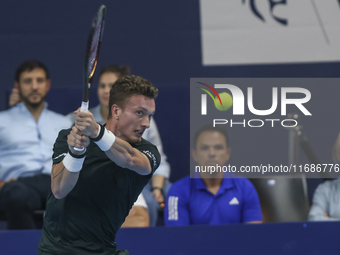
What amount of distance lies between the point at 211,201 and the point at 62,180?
202 centimetres

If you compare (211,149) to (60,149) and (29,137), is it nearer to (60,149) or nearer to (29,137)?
(29,137)

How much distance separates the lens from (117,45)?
4941 millimetres

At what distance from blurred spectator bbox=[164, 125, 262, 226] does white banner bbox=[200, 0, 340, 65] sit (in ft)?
4.36

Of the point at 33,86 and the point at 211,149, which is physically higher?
the point at 33,86

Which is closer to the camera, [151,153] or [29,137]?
[151,153]

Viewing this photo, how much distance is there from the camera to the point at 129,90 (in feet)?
7.66

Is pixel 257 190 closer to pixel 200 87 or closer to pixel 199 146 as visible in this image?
pixel 199 146

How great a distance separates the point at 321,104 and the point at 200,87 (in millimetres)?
1269

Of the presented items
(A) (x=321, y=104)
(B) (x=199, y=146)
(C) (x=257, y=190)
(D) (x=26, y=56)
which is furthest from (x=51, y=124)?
(A) (x=321, y=104)


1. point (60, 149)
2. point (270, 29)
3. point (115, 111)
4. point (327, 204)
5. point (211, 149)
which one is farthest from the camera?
point (270, 29)

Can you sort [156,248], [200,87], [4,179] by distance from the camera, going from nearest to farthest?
[156,248] → [4,179] → [200,87]

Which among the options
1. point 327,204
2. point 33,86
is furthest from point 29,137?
point 327,204

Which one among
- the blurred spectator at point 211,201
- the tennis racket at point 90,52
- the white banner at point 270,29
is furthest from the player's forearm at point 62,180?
the white banner at point 270,29

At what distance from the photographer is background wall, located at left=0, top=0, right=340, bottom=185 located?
4.73 metres
